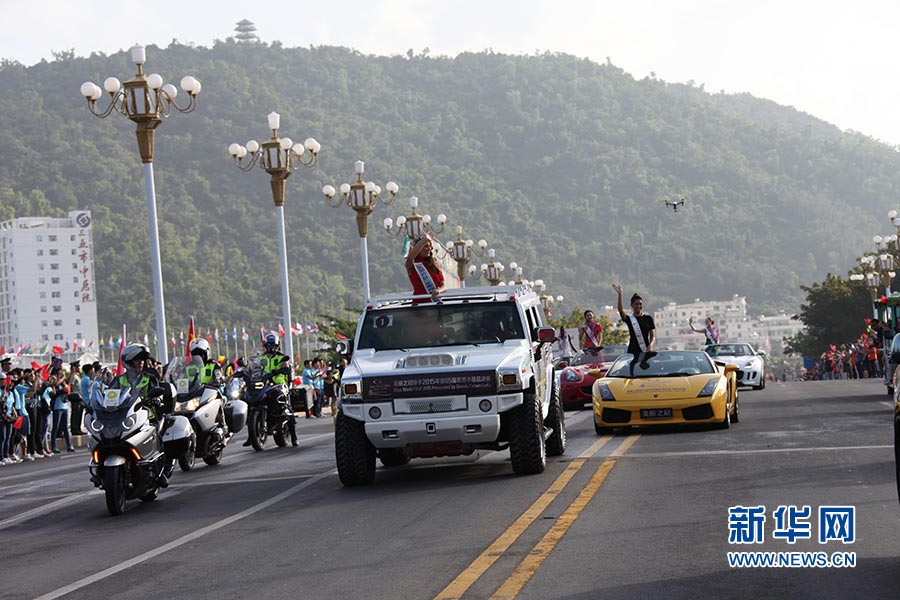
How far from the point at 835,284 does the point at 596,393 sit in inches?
3645

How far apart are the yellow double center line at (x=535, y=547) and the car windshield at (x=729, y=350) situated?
2303 centimetres

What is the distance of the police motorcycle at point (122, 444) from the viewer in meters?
14.2

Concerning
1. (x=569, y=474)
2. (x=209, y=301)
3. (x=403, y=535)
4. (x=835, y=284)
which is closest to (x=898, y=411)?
(x=403, y=535)

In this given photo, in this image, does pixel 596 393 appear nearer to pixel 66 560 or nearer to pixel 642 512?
pixel 642 512

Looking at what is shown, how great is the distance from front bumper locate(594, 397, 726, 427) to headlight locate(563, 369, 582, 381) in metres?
11.3

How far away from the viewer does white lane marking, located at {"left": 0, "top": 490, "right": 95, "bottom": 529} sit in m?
14.6

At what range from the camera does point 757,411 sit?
2519 cm

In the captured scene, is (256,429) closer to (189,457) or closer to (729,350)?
(189,457)

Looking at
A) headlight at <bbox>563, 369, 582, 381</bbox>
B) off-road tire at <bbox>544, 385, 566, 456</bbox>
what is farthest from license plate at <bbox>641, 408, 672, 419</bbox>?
headlight at <bbox>563, 369, 582, 381</bbox>

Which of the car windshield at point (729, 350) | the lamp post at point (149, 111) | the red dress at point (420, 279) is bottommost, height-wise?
the car windshield at point (729, 350)

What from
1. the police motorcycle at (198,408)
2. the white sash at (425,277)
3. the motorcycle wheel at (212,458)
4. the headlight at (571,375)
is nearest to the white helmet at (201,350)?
the police motorcycle at (198,408)

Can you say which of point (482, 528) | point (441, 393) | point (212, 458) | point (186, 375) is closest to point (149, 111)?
point (212, 458)

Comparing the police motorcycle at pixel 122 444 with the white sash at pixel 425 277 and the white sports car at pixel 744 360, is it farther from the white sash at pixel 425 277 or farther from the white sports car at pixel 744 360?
the white sports car at pixel 744 360

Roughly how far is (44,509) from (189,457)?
11.0 ft
